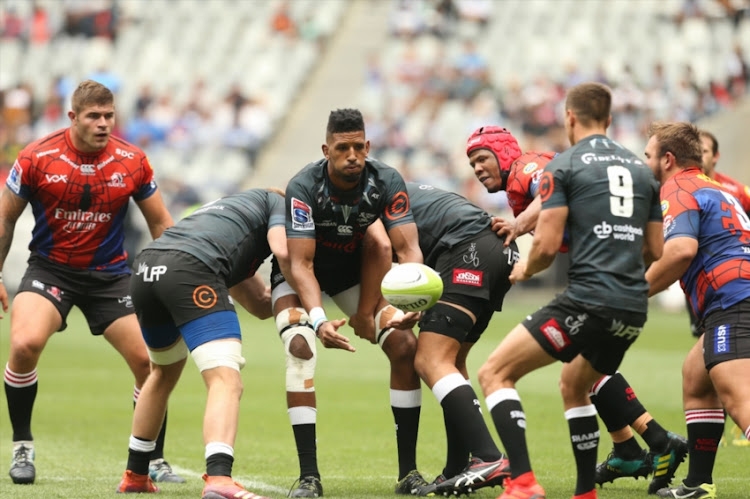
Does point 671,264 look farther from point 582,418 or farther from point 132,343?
point 132,343

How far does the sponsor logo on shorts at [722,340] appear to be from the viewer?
6.84m

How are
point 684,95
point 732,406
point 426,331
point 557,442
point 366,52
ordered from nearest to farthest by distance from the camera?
point 732,406
point 426,331
point 557,442
point 684,95
point 366,52

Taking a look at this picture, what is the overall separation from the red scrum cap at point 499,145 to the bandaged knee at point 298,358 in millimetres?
1673

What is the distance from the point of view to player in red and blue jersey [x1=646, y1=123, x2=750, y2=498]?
6820 millimetres

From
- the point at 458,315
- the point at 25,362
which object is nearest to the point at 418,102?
the point at 25,362

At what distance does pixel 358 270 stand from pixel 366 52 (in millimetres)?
24863

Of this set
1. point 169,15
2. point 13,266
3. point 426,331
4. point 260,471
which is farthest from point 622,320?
point 169,15

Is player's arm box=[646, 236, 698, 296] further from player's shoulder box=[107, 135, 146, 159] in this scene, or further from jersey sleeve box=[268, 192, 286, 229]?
player's shoulder box=[107, 135, 146, 159]

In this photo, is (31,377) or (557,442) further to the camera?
(557,442)

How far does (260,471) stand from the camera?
827 centimetres

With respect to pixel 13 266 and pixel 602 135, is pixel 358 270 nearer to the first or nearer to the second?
pixel 602 135

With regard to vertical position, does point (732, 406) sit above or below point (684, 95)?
below

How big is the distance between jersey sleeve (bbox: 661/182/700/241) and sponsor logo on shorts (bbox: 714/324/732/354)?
0.58 meters

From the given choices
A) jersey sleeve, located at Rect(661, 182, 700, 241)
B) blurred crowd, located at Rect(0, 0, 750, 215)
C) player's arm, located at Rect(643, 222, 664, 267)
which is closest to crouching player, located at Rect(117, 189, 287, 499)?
player's arm, located at Rect(643, 222, 664, 267)
